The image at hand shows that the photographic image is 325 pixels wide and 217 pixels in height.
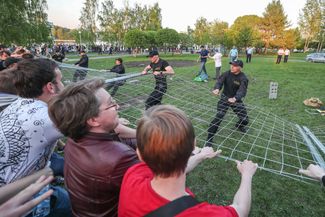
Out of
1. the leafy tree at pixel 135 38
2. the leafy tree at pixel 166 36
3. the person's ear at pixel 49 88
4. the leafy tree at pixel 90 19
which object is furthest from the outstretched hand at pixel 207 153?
the leafy tree at pixel 90 19

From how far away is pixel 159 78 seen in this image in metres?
5.33

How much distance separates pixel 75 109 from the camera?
4.23 ft

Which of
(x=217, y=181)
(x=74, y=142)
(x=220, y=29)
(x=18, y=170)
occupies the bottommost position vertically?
(x=217, y=181)

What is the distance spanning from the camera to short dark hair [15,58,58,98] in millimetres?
1734

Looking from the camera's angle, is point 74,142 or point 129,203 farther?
point 74,142

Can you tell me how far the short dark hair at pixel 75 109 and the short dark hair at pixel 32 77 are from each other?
1.86ft

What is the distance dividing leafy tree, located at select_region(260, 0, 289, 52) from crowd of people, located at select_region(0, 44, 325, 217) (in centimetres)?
4889

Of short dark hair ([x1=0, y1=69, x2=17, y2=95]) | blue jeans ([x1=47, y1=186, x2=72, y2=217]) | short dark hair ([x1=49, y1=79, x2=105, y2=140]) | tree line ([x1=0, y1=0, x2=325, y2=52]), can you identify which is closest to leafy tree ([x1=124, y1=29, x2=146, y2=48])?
tree line ([x1=0, y1=0, x2=325, y2=52])

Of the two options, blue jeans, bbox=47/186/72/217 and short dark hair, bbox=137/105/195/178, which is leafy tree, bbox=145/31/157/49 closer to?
blue jeans, bbox=47/186/72/217

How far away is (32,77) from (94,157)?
0.93 metres

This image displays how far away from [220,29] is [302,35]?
51.2 ft

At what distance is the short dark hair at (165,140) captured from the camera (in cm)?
93

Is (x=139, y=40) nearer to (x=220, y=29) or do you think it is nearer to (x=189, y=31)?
(x=220, y=29)

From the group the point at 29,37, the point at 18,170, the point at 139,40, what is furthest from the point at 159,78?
the point at 139,40
